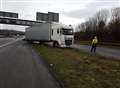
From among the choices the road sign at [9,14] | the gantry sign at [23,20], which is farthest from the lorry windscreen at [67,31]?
the road sign at [9,14]

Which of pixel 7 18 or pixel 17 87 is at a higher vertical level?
pixel 7 18

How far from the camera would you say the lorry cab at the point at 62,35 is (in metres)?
32.6

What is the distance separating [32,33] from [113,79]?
126ft

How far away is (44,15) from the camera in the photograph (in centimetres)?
6612

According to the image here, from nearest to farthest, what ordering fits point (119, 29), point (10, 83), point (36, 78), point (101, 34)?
point (10, 83) < point (36, 78) < point (119, 29) < point (101, 34)

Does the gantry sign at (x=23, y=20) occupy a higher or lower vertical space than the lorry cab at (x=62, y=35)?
higher

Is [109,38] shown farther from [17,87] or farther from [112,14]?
[17,87]

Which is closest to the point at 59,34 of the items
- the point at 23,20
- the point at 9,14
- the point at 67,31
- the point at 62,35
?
the point at 62,35

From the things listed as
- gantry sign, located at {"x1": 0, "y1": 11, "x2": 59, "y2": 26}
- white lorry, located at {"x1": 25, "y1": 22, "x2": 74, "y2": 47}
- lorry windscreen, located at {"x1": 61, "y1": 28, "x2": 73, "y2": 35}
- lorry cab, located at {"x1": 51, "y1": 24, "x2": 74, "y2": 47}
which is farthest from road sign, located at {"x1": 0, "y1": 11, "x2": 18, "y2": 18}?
lorry windscreen, located at {"x1": 61, "y1": 28, "x2": 73, "y2": 35}

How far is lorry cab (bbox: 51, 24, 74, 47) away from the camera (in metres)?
32.6

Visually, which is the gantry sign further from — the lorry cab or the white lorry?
the lorry cab

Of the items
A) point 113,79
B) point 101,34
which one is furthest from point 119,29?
point 113,79

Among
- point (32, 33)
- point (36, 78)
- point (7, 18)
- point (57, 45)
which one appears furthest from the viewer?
point (7, 18)

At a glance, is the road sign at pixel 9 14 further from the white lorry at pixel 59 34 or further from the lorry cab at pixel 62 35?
the lorry cab at pixel 62 35
